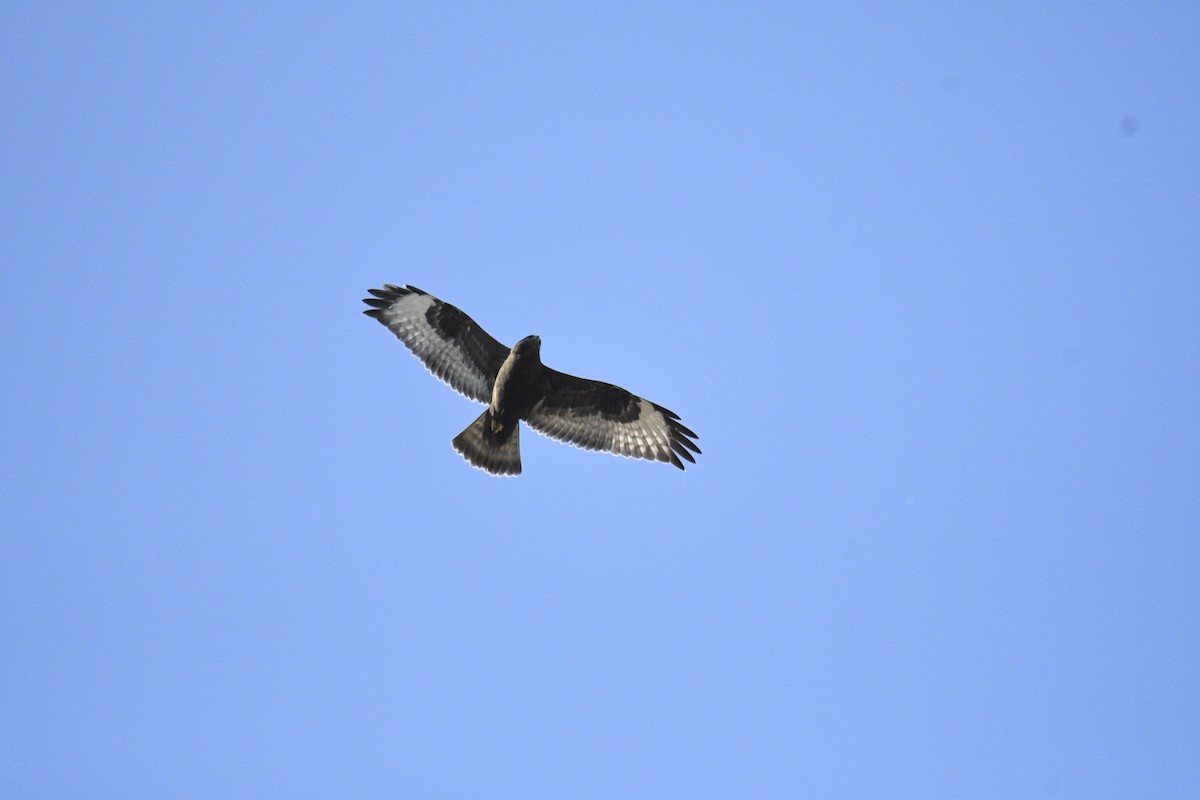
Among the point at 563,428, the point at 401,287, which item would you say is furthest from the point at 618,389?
the point at 401,287

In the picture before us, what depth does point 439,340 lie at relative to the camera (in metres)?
11.6

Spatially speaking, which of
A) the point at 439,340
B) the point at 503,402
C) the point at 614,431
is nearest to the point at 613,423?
the point at 614,431

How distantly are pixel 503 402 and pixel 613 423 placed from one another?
141cm

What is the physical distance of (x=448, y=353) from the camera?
11602 millimetres

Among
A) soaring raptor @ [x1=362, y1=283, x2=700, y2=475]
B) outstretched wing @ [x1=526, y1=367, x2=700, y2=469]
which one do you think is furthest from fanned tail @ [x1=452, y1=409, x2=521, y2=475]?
outstretched wing @ [x1=526, y1=367, x2=700, y2=469]

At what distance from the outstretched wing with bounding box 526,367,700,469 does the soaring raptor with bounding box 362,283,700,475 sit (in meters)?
0.01

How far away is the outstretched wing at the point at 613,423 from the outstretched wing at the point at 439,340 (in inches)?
27.1

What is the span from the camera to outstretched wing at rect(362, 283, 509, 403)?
11.5 metres

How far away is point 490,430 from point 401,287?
1.87m

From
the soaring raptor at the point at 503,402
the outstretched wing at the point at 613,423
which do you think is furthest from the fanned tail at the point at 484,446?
the outstretched wing at the point at 613,423

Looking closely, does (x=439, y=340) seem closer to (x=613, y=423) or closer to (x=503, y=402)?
(x=503, y=402)

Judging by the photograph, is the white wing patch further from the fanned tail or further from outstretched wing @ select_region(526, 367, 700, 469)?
the fanned tail

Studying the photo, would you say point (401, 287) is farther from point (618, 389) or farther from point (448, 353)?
point (618, 389)

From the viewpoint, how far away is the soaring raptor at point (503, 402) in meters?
11.5
